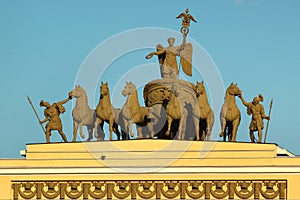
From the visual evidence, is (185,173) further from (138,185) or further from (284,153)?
(284,153)

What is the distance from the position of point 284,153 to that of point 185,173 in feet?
24.3

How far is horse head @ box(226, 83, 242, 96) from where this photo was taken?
40.3m

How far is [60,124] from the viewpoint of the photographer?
135 feet

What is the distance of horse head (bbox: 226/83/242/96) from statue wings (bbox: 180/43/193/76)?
3.52 metres

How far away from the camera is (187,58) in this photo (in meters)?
43.6

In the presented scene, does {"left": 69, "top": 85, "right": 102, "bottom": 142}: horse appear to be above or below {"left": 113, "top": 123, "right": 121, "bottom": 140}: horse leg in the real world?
above

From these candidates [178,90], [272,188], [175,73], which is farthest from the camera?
[175,73]

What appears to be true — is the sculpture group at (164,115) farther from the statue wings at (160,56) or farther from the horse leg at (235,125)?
the statue wings at (160,56)

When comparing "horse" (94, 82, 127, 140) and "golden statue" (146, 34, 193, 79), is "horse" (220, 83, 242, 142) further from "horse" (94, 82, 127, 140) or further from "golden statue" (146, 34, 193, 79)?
"horse" (94, 82, 127, 140)

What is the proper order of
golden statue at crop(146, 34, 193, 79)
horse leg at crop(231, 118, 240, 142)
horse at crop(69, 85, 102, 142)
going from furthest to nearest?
golden statue at crop(146, 34, 193, 79) → horse at crop(69, 85, 102, 142) → horse leg at crop(231, 118, 240, 142)

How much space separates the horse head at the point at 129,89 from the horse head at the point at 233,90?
2.97 meters

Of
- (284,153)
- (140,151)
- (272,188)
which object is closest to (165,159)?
(140,151)

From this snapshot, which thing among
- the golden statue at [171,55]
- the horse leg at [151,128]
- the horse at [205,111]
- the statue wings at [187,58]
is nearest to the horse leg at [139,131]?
the horse leg at [151,128]

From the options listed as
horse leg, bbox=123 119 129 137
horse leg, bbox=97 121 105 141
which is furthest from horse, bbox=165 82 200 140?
horse leg, bbox=97 121 105 141
